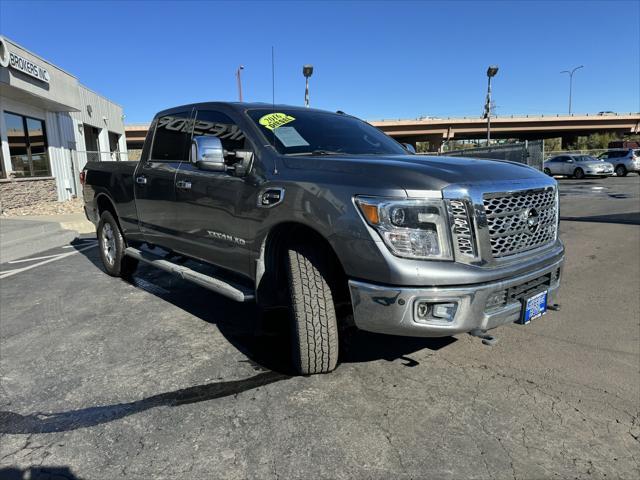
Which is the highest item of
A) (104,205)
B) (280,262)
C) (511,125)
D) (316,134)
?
(511,125)

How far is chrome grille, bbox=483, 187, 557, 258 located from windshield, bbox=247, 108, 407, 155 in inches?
50.9

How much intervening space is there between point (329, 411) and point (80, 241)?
344 inches

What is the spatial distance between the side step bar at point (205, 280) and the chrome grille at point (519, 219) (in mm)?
1838

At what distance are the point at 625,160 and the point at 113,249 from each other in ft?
102

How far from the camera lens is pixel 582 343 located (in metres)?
4.02

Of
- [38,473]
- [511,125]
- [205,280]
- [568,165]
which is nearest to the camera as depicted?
[38,473]

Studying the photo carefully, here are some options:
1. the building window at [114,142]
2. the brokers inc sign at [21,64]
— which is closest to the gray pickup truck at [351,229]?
the brokers inc sign at [21,64]

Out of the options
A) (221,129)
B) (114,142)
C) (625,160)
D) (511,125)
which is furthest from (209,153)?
(511,125)

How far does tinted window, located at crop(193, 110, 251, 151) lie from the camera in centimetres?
390

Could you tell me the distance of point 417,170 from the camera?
288 cm

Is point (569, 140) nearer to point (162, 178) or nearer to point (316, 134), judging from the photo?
point (316, 134)

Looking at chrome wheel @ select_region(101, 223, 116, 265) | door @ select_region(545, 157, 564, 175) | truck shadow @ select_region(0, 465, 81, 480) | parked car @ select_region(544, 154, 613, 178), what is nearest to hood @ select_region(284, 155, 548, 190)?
truck shadow @ select_region(0, 465, 81, 480)

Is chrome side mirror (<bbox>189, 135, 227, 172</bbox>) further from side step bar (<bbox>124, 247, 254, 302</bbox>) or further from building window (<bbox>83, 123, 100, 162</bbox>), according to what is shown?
building window (<bbox>83, 123, 100, 162</bbox>)

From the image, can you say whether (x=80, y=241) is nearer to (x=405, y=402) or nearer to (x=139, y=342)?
(x=139, y=342)
